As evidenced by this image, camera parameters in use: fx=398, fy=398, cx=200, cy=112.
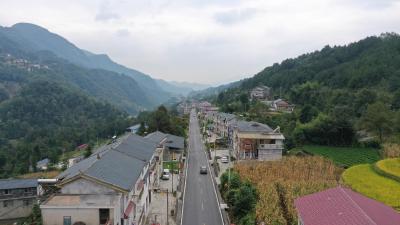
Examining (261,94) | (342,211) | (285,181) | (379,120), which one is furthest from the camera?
(261,94)

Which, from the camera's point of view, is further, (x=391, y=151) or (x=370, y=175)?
(x=391, y=151)

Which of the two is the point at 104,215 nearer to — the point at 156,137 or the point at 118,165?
the point at 118,165

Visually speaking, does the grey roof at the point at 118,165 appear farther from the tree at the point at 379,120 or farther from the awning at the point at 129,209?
the tree at the point at 379,120

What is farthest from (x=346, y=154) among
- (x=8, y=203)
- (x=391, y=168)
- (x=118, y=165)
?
(x=8, y=203)

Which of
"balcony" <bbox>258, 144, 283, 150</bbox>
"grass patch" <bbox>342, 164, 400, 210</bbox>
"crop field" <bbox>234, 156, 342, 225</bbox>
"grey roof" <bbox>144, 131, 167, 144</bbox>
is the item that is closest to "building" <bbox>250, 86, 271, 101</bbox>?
"balcony" <bbox>258, 144, 283, 150</bbox>

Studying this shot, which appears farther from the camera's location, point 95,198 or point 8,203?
point 8,203

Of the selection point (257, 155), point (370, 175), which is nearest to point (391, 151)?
point (370, 175)

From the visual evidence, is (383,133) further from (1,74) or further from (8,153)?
(1,74)

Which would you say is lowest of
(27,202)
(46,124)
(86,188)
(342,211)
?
(27,202)
